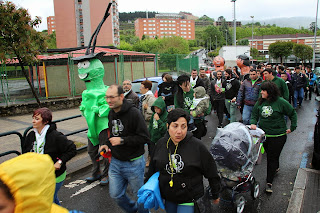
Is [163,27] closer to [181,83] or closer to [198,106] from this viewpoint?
[181,83]

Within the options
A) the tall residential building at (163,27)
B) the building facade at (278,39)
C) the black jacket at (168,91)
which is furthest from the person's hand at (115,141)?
the tall residential building at (163,27)

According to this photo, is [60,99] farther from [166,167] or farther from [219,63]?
[166,167]

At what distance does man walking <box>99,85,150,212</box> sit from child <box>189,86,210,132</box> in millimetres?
1785

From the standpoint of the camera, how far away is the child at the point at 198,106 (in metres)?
5.06

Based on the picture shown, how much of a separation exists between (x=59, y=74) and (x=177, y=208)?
39.1 ft

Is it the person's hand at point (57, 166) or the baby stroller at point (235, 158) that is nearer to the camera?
the person's hand at point (57, 166)

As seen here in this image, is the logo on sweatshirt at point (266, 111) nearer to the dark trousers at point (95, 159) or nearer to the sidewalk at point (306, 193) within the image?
the sidewalk at point (306, 193)

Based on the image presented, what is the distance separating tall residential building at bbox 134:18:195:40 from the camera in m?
168

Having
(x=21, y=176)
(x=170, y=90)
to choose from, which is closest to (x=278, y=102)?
(x=170, y=90)

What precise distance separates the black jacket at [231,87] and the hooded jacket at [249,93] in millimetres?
1101

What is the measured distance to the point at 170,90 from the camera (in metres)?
6.34

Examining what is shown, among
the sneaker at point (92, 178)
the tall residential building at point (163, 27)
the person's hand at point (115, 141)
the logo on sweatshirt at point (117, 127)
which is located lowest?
the sneaker at point (92, 178)

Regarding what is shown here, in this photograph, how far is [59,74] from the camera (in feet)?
43.3

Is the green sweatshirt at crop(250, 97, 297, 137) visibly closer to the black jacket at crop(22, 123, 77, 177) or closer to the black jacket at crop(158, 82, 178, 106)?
the black jacket at crop(158, 82, 178, 106)
